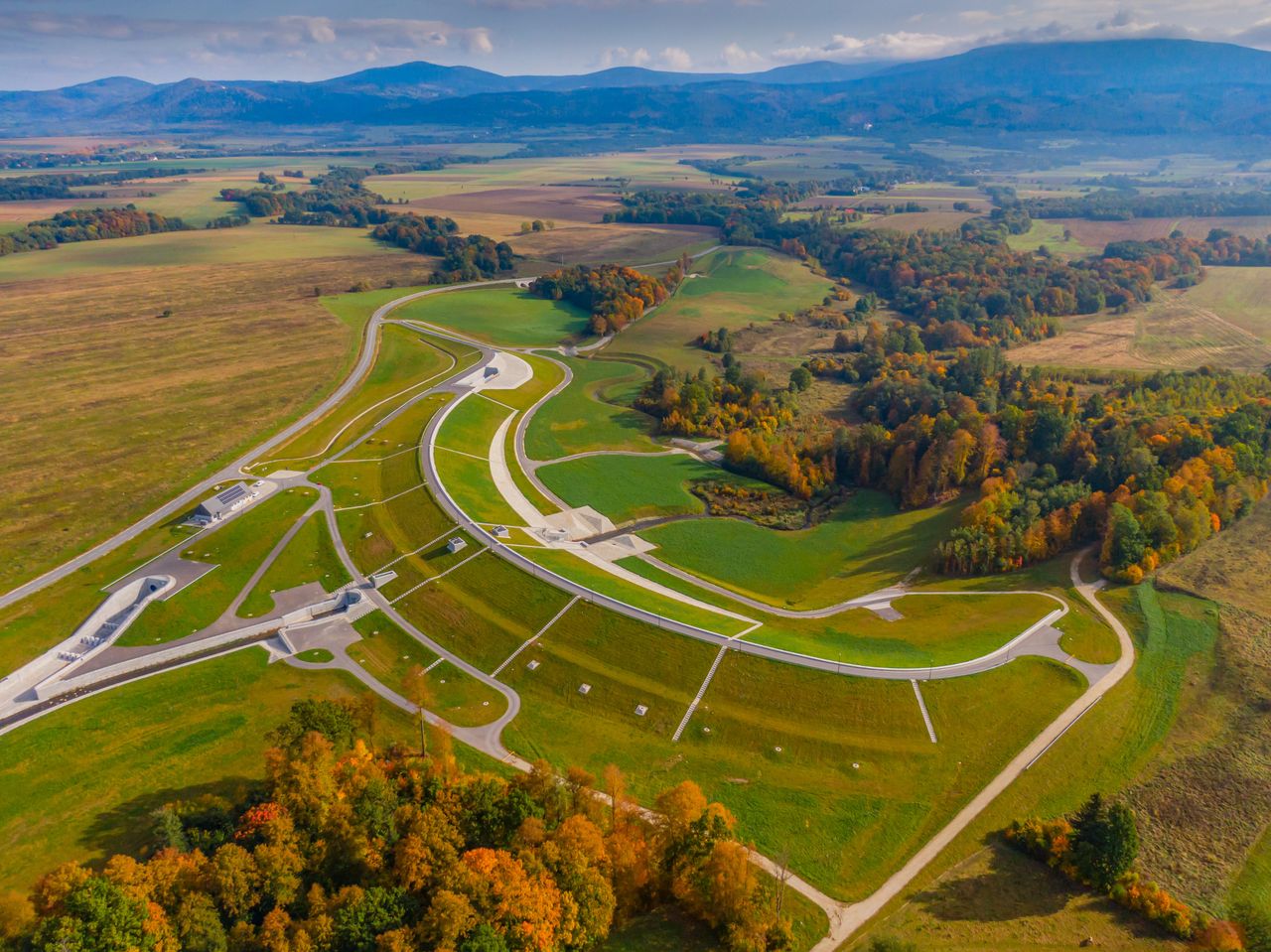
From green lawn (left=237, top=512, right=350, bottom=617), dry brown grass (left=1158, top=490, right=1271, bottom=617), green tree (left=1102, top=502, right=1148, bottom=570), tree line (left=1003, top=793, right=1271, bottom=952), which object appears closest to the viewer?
tree line (left=1003, top=793, right=1271, bottom=952)

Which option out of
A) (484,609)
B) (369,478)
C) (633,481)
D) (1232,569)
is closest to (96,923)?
(484,609)

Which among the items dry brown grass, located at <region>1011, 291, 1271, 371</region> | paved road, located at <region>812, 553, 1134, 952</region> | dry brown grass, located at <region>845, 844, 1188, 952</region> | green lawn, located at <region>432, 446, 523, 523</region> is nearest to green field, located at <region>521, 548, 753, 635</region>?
green lawn, located at <region>432, 446, 523, 523</region>

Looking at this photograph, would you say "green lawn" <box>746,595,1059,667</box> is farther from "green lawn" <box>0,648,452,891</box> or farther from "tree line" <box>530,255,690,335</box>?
"tree line" <box>530,255,690,335</box>

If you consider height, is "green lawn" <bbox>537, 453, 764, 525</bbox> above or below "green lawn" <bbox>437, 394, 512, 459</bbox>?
below

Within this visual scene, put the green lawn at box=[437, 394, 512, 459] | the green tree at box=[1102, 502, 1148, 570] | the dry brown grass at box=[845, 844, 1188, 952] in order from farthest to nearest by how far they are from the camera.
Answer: the green lawn at box=[437, 394, 512, 459] → the green tree at box=[1102, 502, 1148, 570] → the dry brown grass at box=[845, 844, 1188, 952]

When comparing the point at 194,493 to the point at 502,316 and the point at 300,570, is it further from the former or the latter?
the point at 502,316

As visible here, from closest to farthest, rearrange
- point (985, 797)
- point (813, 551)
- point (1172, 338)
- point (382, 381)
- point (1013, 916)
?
point (1013, 916) < point (985, 797) < point (813, 551) < point (382, 381) < point (1172, 338)

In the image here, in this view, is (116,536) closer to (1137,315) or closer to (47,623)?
(47,623)
